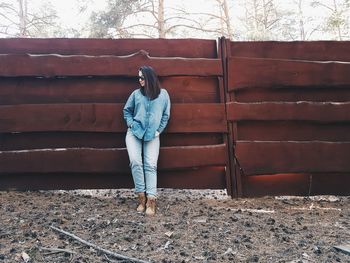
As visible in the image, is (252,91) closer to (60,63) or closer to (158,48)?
(158,48)

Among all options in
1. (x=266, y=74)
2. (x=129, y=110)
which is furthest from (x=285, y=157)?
(x=129, y=110)

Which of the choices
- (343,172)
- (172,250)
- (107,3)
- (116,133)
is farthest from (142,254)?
(107,3)

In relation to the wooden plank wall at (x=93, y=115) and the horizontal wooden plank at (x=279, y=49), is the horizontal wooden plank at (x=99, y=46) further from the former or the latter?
the horizontal wooden plank at (x=279, y=49)

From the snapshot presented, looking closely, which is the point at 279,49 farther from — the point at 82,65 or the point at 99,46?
the point at 82,65

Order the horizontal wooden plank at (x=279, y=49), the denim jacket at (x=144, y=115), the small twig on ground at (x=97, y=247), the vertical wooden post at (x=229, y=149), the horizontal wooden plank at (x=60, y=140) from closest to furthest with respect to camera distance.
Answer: the small twig on ground at (x=97, y=247) < the denim jacket at (x=144, y=115) < the horizontal wooden plank at (x=60, y=140) < the vertical wooden post at (x=229, y=149) < the horizontal wooden plank at (x=279, y=49)

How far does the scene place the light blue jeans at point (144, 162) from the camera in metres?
4.66

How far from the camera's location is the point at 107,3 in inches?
569

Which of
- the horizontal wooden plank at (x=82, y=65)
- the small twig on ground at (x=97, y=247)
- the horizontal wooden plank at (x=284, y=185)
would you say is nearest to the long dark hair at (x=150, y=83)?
the horizontal wooden plank at (x=82, y=65)

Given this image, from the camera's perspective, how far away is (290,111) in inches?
210

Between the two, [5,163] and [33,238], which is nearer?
[33,238]

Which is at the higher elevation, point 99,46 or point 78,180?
point 99,46

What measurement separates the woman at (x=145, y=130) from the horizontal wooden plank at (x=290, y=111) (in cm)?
114

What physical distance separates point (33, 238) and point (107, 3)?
1248 centimetres

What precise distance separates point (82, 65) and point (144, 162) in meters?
1.66
